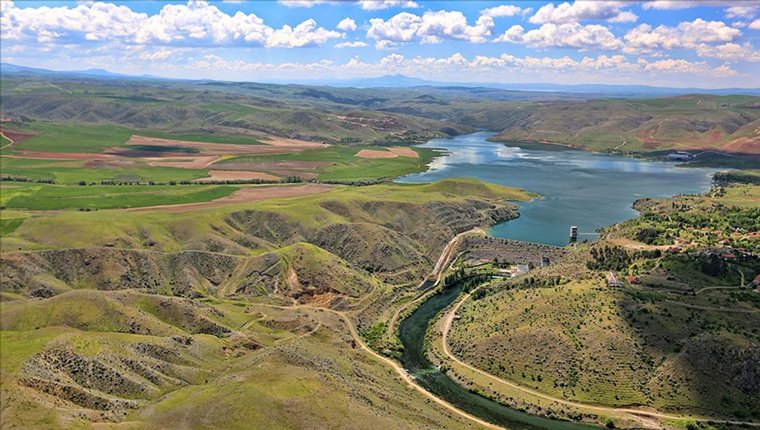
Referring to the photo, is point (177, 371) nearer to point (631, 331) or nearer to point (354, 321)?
point (354, 321)

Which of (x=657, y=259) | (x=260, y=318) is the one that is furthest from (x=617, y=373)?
Result: (x=260, y=318)

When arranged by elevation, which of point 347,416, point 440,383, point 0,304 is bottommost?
point 440,383

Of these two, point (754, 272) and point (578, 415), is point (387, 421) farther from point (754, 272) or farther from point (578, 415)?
point (754, 272)

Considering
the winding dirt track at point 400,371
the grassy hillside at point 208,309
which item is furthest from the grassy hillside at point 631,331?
the grassy hillside at point 208,309

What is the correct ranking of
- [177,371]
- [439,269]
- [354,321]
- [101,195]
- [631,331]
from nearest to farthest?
[177,371] → [631,331] → [354,321] → [439,269] → [101,195]

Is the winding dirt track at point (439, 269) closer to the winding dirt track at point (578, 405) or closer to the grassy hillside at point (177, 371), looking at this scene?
the winding dirt track at point (578, 405)

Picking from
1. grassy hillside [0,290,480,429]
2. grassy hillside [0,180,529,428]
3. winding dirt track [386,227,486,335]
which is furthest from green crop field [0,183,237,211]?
winding dirt track [386,227,486,335]

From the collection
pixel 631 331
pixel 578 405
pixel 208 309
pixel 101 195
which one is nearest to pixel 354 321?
pixel 208 309

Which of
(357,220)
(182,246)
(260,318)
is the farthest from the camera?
(357,220)
